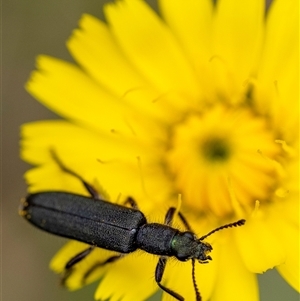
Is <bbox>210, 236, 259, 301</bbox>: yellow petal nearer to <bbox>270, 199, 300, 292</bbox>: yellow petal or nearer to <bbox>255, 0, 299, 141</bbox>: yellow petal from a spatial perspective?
<bbox>270, 199, 300, 292</bbox>: yellow petal

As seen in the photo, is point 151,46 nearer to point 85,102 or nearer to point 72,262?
point 85,102

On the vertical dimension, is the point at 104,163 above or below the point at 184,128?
below

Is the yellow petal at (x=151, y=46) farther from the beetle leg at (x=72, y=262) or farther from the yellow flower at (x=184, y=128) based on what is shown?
the beetle leg at (x=72, y=262)

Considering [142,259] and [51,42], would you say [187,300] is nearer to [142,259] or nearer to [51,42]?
[142,259]

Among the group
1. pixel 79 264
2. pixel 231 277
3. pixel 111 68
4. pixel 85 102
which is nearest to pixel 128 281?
pixel 79 264

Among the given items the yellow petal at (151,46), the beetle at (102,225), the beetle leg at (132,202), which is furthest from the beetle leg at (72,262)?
the yellow petal at (151,46)

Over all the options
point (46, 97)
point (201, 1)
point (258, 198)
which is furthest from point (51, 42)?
point (258, 198)

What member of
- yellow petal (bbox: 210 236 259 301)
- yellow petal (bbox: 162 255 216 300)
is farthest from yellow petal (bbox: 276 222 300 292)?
yellow petal (bbox: 162 255 216 300)
